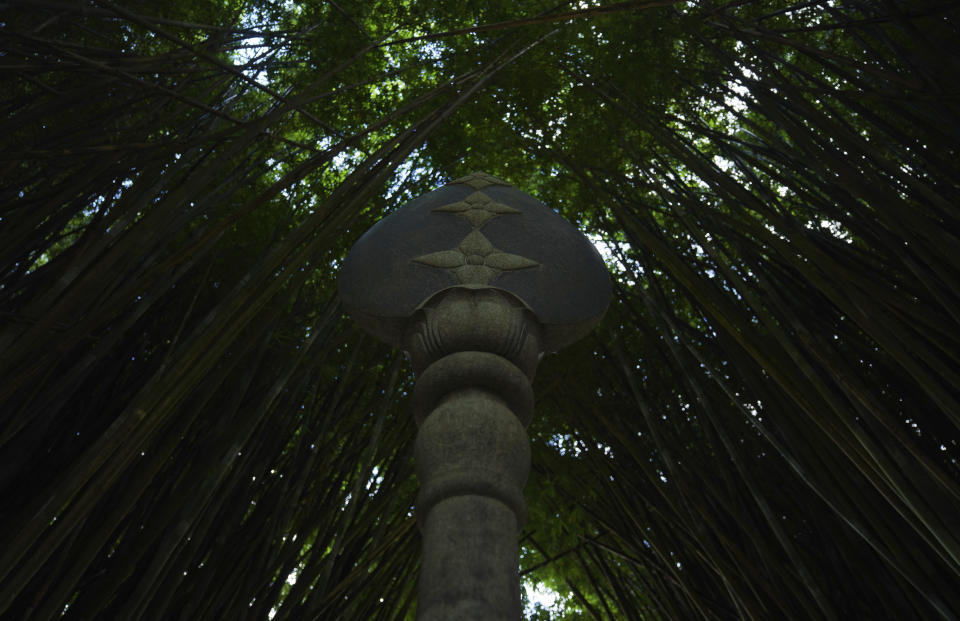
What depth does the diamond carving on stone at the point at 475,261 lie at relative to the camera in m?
1.97

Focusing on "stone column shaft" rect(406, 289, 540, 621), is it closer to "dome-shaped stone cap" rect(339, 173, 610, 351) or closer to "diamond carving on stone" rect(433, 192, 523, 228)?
"dome-shaped stone cap" rect(339, 173, 610, 351)

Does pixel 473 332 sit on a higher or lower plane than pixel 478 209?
lower

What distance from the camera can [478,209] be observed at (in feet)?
A: 7.38

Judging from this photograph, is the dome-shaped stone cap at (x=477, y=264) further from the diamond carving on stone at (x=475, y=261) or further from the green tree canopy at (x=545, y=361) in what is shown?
the green tree canopy at (x=545, y=361)

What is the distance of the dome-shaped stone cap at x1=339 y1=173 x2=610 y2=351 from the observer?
198cm

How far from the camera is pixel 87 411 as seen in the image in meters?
2.76

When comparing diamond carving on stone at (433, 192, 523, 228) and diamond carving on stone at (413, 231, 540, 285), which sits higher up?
diamond carving on stone at (433, 192, 523, 228)

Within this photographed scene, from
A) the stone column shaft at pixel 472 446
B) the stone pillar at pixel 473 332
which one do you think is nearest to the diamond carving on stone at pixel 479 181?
the stone pillar at pixel 473 332

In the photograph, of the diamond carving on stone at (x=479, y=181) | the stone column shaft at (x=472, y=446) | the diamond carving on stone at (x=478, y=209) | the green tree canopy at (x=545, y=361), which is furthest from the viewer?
the diamond carving on stone at (x=479, y=181)

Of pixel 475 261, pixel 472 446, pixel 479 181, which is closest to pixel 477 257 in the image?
pixel 475 261

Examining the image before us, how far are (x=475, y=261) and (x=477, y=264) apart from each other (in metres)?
0.02

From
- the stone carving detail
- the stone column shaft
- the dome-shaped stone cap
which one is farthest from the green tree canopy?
the stone column shaft

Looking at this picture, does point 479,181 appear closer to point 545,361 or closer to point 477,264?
point 477,264

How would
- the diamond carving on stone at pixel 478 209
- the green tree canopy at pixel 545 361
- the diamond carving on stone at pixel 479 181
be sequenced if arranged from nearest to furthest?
the green tree canopy at pixel 545 361, the diamond carving on stone at pixel 478 209, the diamond carving on stone at pixel 479 181
